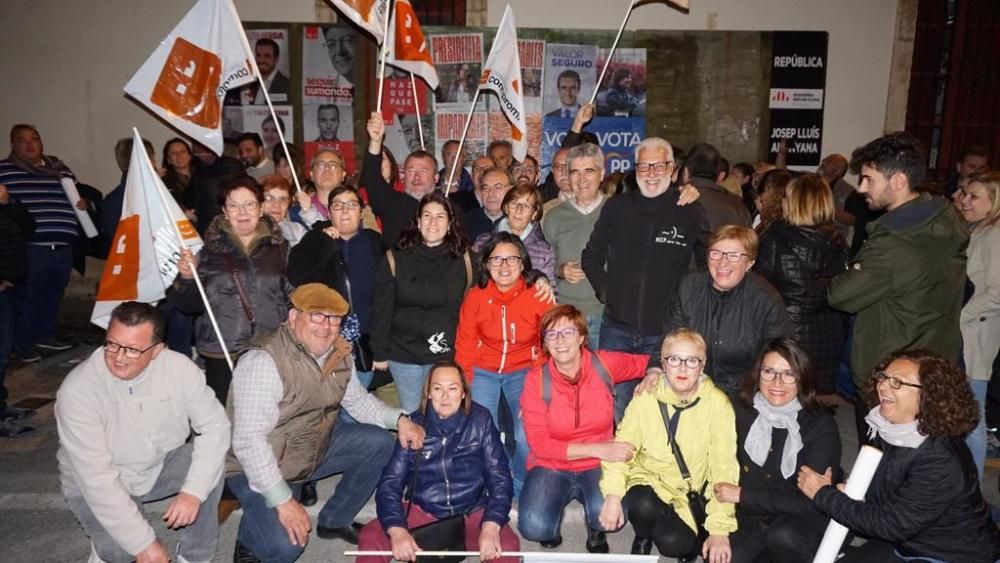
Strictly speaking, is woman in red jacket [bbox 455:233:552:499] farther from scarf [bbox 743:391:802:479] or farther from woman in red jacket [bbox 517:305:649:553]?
scarf [bbox 743:391:802:479]

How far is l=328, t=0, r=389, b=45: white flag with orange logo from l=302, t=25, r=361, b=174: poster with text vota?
419 centimetres

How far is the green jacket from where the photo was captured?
4020 millimetres

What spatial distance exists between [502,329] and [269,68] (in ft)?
23.4

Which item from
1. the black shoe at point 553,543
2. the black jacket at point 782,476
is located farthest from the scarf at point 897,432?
the black shoe at point 553,543

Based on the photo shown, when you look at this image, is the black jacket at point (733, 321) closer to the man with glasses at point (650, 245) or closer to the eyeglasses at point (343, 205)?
the man with glasses at point (650, 245)

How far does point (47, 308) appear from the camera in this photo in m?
7.56

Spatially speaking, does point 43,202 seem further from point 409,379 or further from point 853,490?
point 853,490

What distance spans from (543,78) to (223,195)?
6389 millimetres

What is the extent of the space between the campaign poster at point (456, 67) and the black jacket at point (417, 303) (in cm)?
583

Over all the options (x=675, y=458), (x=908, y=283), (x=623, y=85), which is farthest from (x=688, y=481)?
(x=623, y=85)

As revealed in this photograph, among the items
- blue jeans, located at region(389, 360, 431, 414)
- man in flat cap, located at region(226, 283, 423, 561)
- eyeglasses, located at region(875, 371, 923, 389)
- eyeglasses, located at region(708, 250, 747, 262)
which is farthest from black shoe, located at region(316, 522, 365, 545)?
eyeglasses, located at region(875, 371, 923, 389)

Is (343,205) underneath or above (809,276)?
above

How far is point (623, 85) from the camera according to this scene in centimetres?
1022

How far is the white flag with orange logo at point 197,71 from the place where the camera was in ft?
16.1
